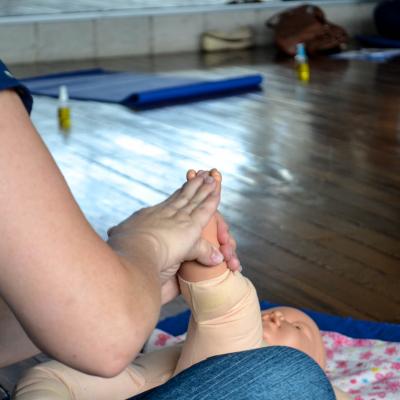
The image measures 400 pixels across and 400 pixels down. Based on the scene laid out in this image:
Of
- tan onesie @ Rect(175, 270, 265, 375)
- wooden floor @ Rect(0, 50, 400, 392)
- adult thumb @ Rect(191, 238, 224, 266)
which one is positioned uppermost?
adult thumb @ Rect(191, 238, 224, 266)

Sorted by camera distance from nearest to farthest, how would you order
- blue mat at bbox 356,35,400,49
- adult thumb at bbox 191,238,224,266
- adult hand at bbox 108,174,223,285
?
adult hand at bbox 108,174,223,285
adult thumb at bbox 191,238,224,266
blue mat at bbox 356,35,400,49

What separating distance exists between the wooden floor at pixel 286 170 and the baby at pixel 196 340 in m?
0.78

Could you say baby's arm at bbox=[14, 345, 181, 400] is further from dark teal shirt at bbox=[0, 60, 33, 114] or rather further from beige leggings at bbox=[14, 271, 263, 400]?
dark teal shirt at bbox=[0, 60, 33, 114]

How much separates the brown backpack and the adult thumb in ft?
18.5

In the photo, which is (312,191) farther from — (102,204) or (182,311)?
(182,311)

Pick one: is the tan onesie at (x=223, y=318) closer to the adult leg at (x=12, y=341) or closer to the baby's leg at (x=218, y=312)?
the baby's leg at (x=218, y=312)

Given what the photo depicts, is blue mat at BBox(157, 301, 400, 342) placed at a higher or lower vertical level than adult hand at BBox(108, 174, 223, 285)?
lower

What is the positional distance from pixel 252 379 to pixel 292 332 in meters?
0.79

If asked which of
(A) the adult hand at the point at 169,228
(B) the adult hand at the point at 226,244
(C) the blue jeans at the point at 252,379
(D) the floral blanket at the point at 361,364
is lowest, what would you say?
(D) the floral blanket at the point at 361,364

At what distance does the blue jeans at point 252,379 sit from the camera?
110 centimetres

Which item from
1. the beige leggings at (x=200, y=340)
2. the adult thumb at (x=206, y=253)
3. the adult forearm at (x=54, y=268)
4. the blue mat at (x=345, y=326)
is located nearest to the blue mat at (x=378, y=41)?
the blue mat at (x=345, y=326)

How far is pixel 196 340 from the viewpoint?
5.48ft

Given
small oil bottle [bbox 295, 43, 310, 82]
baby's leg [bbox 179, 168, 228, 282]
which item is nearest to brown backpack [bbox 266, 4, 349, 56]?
small oil bottle [bbox 295, 43, 310, 82]

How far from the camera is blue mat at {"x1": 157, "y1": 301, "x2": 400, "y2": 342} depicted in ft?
7.52
